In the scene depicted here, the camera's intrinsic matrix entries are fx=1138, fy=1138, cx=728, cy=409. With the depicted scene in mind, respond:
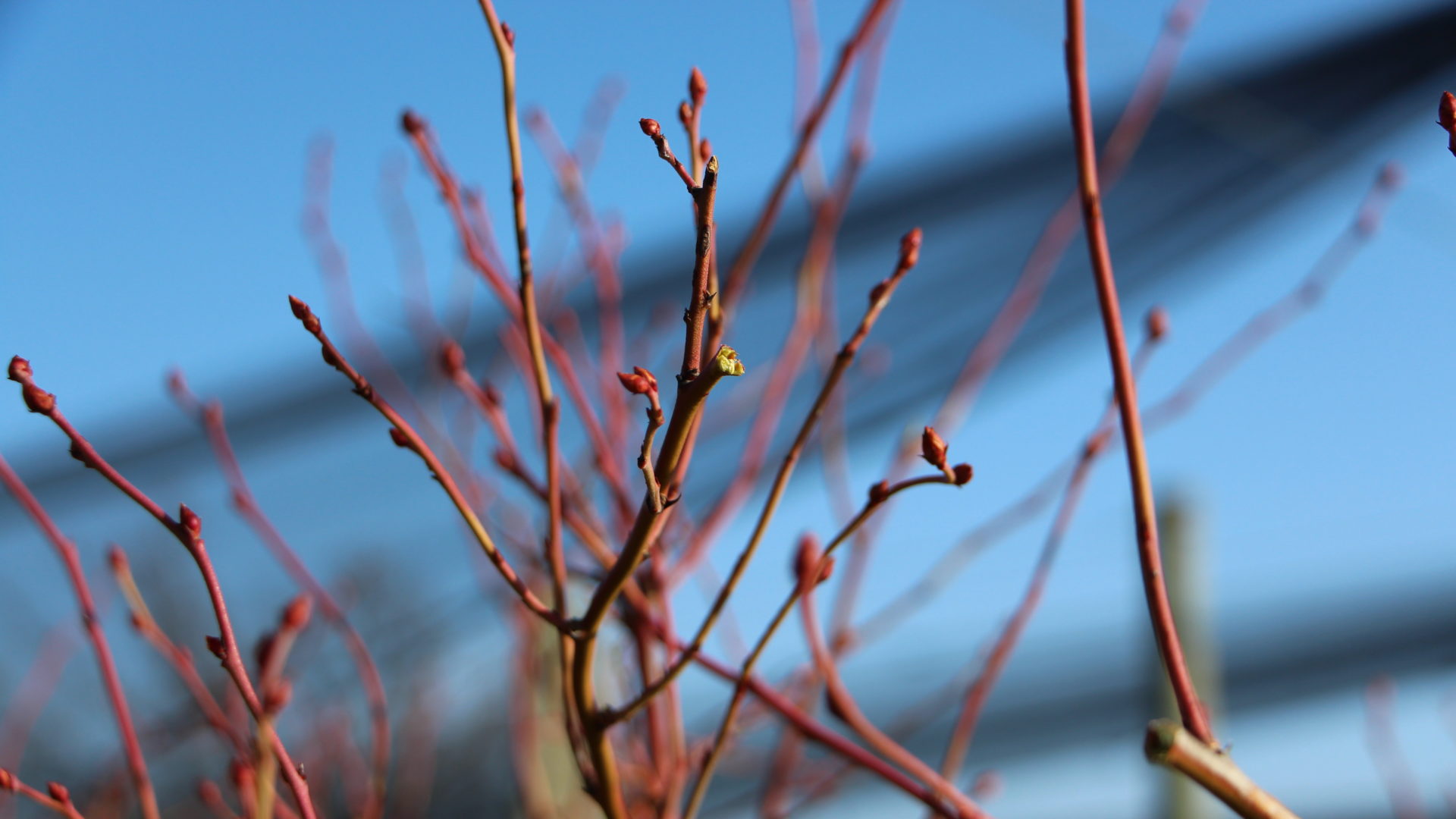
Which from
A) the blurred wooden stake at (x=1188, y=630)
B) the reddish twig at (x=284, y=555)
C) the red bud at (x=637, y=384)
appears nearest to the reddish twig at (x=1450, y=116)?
the red bud at (x=637, y=384)

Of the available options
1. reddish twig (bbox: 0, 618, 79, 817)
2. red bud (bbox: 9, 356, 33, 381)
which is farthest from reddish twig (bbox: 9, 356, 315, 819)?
reddish twig (bbox: 0, 618, 79, 817)

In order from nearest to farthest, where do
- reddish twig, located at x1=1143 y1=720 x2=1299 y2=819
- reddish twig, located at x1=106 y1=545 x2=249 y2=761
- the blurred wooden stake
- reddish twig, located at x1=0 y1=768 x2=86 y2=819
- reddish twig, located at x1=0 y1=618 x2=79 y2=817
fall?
1. reddish twig, located at x1=1143 y1=720 x2=1299 y2=819
2. reddish twig, located at x1=0 y1=768 x2=86 y2=819
3. reddish twig, located at x1=106 y1=545 x2=249 y2=761
4. reddish twig, located at x1=0 y1=618 x2=79 y2=817
5. the blurred wooden stake

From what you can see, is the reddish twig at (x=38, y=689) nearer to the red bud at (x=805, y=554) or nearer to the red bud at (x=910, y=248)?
the red bud at (x=805, y=554)

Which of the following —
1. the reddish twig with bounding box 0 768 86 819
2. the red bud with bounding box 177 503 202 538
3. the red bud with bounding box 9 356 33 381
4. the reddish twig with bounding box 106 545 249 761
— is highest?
the reddish twig with bounding box 106 545 249 761

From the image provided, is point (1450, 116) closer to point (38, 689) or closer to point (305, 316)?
point (305, 316)

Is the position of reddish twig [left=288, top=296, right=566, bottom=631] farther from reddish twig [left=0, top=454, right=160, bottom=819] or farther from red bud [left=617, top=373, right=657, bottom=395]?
reddish twig [left=0, top=454, right=160, bottom=819]

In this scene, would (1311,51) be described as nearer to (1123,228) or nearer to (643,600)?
(1123,228)

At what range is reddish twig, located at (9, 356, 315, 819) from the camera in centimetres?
42

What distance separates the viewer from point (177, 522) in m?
0.44

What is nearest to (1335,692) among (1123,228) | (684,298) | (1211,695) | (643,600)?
(1211,695)

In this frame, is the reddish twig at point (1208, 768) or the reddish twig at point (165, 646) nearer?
the reddish twig at point (1208, 768)

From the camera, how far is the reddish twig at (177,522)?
0.42 m

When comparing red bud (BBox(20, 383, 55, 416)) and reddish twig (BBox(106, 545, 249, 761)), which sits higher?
reddish twig (BBox(106, 545, 249, 761))

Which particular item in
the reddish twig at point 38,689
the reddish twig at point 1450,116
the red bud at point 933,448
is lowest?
the red bud at point 933,448
